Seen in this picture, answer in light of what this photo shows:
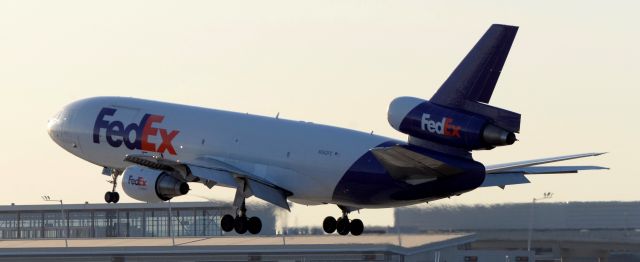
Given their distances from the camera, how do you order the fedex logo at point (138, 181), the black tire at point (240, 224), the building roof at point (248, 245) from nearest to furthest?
the fedex logo at point (138, 181) < the black tire at point (240, 224) < the building roof at point (248, 245)

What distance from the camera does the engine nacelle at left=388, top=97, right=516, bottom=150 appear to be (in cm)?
7594

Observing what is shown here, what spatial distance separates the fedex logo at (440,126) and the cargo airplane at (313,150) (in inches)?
1.6

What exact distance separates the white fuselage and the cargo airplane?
5cm

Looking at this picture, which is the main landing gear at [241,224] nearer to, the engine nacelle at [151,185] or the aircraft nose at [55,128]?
the engine nacelle at [151,185]

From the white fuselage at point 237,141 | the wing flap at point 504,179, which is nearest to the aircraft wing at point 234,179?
the white fuselage at point 237,141

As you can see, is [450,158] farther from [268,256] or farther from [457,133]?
[268,256]

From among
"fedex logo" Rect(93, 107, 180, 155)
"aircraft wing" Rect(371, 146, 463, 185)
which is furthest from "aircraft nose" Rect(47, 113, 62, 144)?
"aircraft wing" Rect(371, 146, 463, 185)

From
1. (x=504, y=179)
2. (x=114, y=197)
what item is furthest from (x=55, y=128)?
(x=504, y=179)

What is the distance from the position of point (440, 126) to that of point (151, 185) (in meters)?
16.5

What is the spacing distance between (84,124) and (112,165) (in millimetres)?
2673

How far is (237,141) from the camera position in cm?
8850

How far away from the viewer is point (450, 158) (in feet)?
262

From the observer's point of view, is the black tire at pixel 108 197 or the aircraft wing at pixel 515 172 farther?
the black tire at pixel 108 197

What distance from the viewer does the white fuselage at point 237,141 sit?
85.1 meters
